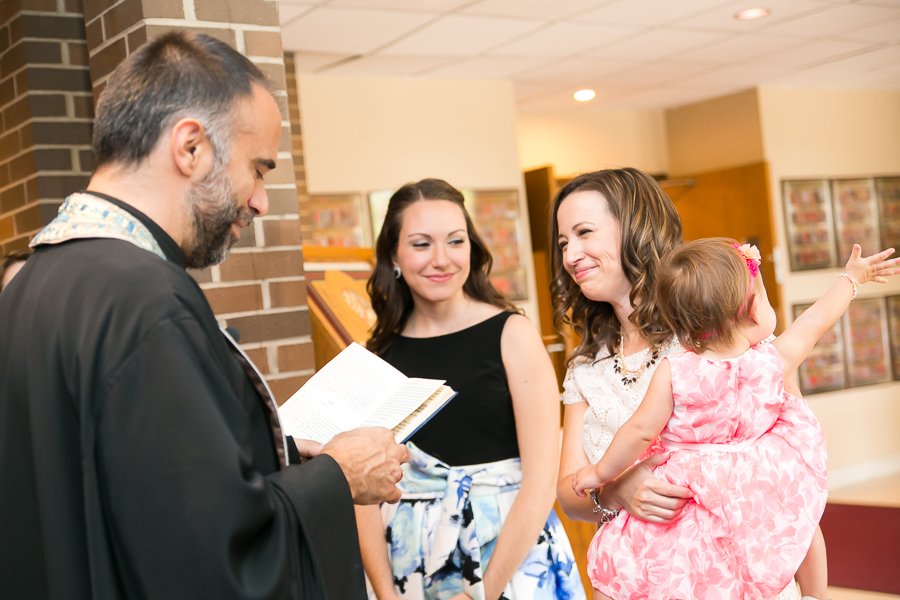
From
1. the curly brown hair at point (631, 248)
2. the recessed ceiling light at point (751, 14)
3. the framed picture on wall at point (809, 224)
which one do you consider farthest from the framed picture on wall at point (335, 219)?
the framed picture on wall at point (809, 224)

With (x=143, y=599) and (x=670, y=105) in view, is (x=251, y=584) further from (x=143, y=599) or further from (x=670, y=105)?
(x=670, y=105)

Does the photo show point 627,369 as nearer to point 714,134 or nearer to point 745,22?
point 745,22

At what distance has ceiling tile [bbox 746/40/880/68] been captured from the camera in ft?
20.0

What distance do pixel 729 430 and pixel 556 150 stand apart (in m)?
6.31

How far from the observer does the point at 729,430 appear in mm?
1551

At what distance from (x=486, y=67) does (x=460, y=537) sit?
15.4 feet

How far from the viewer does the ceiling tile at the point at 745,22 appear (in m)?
4.97

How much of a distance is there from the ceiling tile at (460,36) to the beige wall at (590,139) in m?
2.06

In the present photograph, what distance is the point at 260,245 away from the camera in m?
2.27

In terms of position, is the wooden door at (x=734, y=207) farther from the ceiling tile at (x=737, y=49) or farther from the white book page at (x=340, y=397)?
the white book page at (x=340, y=397)

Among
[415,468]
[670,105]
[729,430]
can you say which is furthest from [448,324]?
[670,105]

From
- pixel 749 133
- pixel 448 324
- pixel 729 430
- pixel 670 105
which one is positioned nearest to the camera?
pixel 729 430

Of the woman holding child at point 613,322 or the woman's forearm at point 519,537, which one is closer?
the woman holding child at point 613,322

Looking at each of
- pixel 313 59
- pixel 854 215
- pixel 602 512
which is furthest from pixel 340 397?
pixel 854 215
